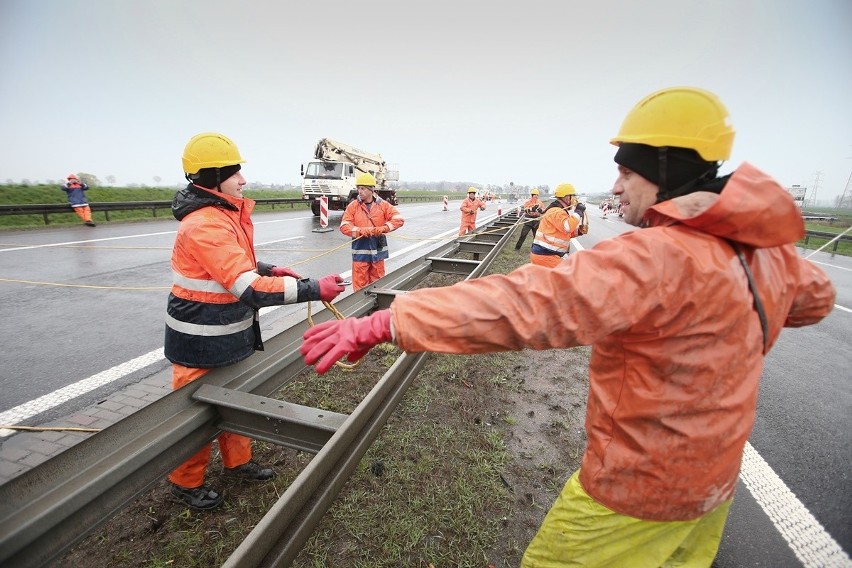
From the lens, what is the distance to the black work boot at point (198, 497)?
94.7 inches

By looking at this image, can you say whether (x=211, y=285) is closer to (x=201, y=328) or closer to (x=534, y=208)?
(x=201, y=328)

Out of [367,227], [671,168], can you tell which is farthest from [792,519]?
[367,227]

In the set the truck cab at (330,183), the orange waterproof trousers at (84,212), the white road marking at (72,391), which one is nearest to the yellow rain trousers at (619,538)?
the white road marking at (72,391)

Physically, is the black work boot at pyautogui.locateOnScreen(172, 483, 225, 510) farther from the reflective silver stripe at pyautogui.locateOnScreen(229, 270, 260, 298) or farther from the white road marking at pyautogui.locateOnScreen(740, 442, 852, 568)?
the white road marking at pyautogui.locateOnScreen(740, 442, 852, 568)

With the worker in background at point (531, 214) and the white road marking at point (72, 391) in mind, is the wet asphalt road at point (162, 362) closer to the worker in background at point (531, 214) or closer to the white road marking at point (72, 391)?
the white road marking at point (72, 391)

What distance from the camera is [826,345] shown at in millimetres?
5688

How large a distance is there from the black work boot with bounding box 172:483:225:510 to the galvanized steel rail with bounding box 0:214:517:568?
61 centimetres

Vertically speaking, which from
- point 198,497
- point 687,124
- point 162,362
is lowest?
point 198,497

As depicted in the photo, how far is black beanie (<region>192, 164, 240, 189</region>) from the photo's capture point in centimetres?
246

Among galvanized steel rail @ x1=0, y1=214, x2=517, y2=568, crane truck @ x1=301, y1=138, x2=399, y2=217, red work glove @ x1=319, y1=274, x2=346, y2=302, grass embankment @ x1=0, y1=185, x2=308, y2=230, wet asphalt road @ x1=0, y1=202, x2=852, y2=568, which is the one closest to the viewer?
galvanized steel rail @ x1=0, y1=214, x2=517, y2=568

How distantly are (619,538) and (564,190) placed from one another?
21.5ft

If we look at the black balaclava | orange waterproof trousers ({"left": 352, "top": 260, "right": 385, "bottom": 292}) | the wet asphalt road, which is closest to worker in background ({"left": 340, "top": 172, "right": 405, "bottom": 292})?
orange waterproof trousers ({"left": 352, "top": 260, "right": 385, "bottom": 292})

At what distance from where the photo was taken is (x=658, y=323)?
1102 mm

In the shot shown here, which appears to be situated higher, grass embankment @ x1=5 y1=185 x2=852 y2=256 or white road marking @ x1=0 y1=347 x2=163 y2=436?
grass embankment @ x1=5 y1=185 x2=852 y2=256
